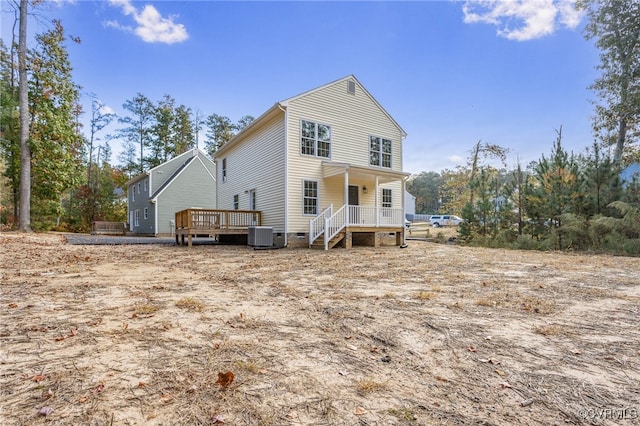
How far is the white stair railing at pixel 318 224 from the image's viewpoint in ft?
39.4

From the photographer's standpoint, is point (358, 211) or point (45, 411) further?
point (358, 211)

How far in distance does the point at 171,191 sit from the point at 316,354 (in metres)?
23.3

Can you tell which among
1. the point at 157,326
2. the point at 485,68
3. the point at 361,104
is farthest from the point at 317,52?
the point at 157,326

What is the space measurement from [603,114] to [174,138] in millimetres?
34117

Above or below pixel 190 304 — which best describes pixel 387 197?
above

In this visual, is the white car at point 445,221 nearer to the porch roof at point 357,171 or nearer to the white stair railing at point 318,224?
the porch roof at point 357,171

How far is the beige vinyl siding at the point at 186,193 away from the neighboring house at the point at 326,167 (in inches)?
377

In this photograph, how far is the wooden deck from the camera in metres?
12.5

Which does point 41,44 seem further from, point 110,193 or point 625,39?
point 625,39

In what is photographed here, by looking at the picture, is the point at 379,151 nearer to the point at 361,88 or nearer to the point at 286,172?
the point at 361,88

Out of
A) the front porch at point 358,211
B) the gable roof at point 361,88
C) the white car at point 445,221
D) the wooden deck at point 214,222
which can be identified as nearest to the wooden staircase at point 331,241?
the front porch at point 358,211

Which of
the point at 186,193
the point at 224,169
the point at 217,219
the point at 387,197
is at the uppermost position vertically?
the point at 224,169

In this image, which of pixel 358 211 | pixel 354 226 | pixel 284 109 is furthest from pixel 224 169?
pixel 354 226

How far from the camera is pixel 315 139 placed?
512 inches
